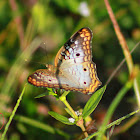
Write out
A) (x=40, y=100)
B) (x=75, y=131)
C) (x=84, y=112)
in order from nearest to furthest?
(x=84, y=112) < (x=75, y=131) < (x=40, y=100)

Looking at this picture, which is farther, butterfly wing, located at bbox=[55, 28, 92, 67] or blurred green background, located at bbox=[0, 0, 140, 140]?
blurred green background, located at bbox=[0, 0, 140, 140]

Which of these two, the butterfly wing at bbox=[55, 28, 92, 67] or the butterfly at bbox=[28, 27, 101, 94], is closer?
the butterfly at bbox=[28, 27, 101, 94]

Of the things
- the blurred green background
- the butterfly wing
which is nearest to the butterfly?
the butterfly wing

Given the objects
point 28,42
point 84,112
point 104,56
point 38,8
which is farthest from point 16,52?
point 84,112

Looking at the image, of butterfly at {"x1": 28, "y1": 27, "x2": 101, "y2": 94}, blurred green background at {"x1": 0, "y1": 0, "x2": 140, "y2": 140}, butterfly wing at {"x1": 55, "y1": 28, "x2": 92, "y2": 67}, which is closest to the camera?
butterfly at {"x1": 28, "y1": 27, "x2": 101, "y2": 94}

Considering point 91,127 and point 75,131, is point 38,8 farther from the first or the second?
point 91,127

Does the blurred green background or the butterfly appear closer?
the butterfly

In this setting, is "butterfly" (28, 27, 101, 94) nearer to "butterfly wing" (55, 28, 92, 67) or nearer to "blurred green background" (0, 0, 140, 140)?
"butterfly wing" (55, 28, 92, 67)

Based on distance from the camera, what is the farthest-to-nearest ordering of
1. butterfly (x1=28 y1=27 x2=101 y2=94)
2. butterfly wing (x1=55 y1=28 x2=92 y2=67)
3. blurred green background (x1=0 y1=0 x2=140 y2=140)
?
blurred green background (x1=0 y1=0 x2=140 y2=140), butterfly wing (x1=55 y1=28 x2=92 y2=67), butterfly (x1=28 y1=27 x2=101 y2=94)
